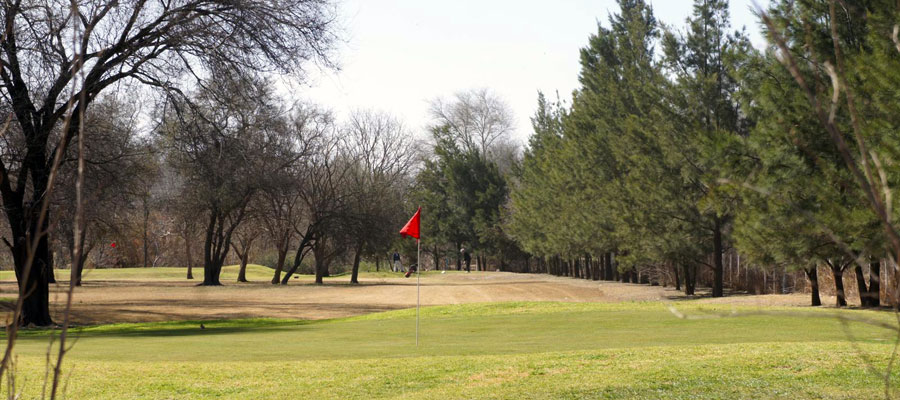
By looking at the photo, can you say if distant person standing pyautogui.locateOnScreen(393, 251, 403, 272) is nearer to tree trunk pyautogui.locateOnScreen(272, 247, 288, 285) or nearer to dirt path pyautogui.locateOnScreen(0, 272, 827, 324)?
tree trunk pyautogui.locateOnScreen(272, 247, 288, 285)

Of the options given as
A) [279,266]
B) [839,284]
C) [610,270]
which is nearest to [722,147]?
[839,284]

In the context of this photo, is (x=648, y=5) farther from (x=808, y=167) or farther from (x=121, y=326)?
(x=121, y=326)

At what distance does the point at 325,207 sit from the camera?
52.9m

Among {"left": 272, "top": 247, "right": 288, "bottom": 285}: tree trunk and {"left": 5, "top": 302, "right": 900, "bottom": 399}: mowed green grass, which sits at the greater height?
{"left": 272, "top": 247, "right": 288, "bottom": 285}: tree trunk

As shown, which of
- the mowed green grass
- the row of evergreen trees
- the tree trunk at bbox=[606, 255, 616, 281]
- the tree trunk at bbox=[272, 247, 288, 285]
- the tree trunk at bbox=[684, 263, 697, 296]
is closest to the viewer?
the mowed green grass

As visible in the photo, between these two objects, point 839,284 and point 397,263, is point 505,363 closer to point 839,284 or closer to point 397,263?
point 839,284

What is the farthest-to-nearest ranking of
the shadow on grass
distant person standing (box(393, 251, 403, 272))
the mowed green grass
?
distant person standing (box(393, 251, 403, 272)) → the shadow on grass → the mowed green grass

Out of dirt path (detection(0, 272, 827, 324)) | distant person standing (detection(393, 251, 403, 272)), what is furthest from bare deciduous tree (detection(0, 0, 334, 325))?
distant person standing (detection(393, 251, 403, 272))

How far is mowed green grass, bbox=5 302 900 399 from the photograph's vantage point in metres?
8.90

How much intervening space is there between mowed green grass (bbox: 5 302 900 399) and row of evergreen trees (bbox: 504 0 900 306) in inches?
67.2

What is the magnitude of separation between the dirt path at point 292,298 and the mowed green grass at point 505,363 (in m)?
11.8

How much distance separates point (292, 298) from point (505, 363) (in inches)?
1188

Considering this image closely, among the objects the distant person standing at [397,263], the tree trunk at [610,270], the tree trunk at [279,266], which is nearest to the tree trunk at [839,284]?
the tree trunk at [610,270]

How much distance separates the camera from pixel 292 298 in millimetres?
39812
